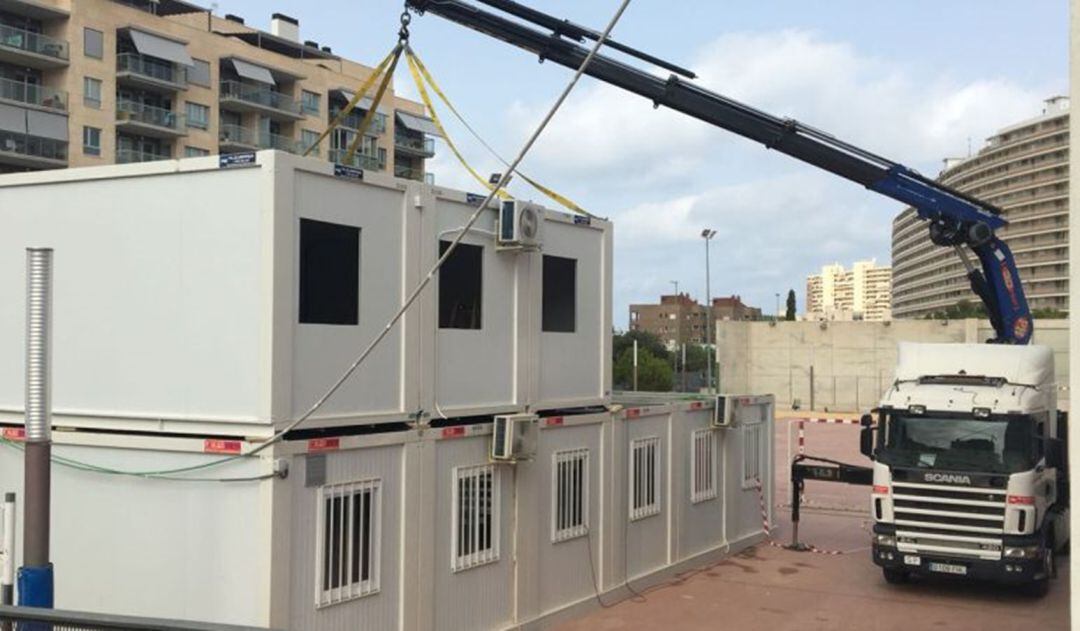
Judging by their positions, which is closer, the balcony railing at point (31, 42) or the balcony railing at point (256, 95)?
the balcony railing at point (31, 42)

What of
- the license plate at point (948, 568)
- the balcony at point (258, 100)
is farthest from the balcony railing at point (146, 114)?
the license plate at point (948, 568)

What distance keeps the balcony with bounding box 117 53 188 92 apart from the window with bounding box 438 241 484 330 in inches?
2271

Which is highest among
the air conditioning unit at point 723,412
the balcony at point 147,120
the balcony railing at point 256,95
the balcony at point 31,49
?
the balcony railing at point 256,95

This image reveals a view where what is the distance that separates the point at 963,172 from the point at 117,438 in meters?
199

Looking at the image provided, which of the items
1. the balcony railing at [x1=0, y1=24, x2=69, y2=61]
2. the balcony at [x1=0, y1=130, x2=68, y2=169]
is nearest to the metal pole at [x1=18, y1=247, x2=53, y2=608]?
the balcony at [x1=0, y1=130, x2=68, y2=169]

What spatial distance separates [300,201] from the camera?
8.27 m

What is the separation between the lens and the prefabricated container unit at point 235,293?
8016 millimetres

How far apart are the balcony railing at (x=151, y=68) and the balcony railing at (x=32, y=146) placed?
22.3ft

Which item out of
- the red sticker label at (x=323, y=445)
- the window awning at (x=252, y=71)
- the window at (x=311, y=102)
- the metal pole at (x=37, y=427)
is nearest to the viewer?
the metal pole at (x=37, y=427)

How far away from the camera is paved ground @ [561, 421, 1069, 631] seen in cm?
1189

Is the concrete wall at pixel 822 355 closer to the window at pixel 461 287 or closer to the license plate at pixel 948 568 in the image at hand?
the license plate at pixel 948 568

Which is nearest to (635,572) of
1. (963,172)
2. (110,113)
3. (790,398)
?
(790,398)

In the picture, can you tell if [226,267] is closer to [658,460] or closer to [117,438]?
[117,438]

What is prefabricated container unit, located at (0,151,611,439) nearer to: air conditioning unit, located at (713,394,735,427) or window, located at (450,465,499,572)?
window, located at (450,465,499,572)
